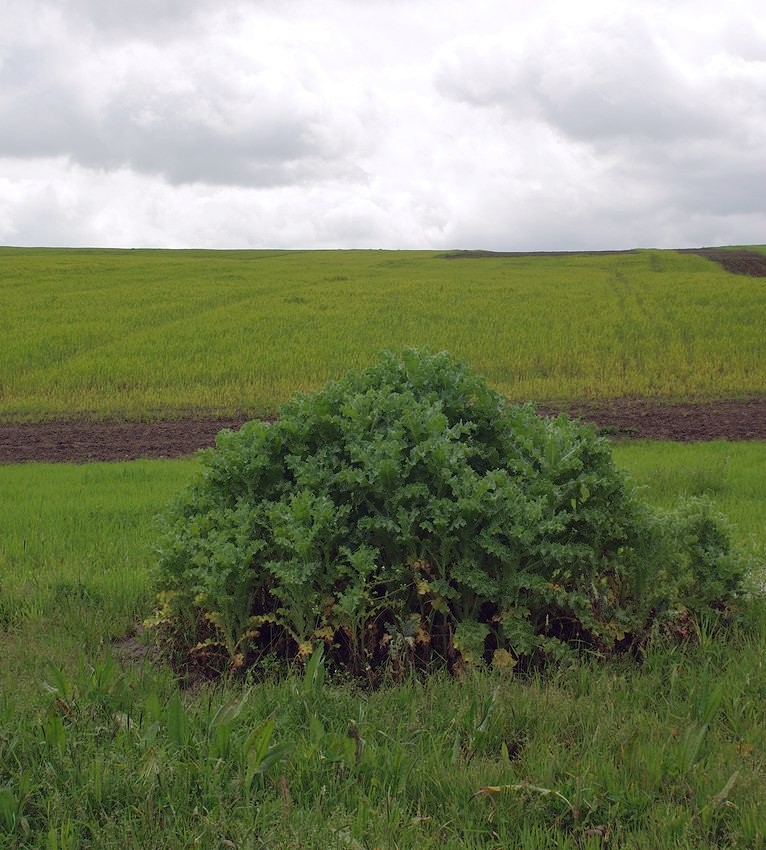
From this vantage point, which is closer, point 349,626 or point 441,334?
point 349,626

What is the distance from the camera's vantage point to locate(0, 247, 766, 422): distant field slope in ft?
56.5

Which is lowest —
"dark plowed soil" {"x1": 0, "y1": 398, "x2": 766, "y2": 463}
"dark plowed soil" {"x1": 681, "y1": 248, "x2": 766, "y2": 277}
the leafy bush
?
"dark plowed soil" {"x1": 0, "y1": 398, "x2": 766, "y2": 463}

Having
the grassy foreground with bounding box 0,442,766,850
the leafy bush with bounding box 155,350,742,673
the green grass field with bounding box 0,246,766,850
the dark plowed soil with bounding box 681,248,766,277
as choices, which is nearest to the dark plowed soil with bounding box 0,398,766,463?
the green grass field with bounding box 0,246,766,850

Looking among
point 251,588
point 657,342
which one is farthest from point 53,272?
A: point 251,588

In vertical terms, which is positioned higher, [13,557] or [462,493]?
[462,493]

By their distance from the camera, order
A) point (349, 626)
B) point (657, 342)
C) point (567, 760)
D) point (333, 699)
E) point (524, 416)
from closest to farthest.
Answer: point (567, 760)
point (333, 699)
point (349, 626)
point (524, 416)
point (657, 342)

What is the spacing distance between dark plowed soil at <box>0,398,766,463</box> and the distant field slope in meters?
0.93

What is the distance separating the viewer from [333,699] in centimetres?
338

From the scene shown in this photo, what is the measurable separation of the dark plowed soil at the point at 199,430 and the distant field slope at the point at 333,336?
93 cm

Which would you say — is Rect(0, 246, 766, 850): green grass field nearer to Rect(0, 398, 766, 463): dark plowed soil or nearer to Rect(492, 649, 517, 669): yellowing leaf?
Rect(492, 649, 517, 669): yellowing leaf

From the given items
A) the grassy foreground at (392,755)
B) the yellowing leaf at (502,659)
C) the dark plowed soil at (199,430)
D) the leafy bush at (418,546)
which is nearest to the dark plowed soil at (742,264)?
the dark plowed soil at (199,430)

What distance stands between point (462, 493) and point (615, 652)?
113 cm

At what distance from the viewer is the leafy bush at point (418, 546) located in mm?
3816

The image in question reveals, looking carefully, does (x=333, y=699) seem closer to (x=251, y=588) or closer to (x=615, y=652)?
(x=251, y=588)
